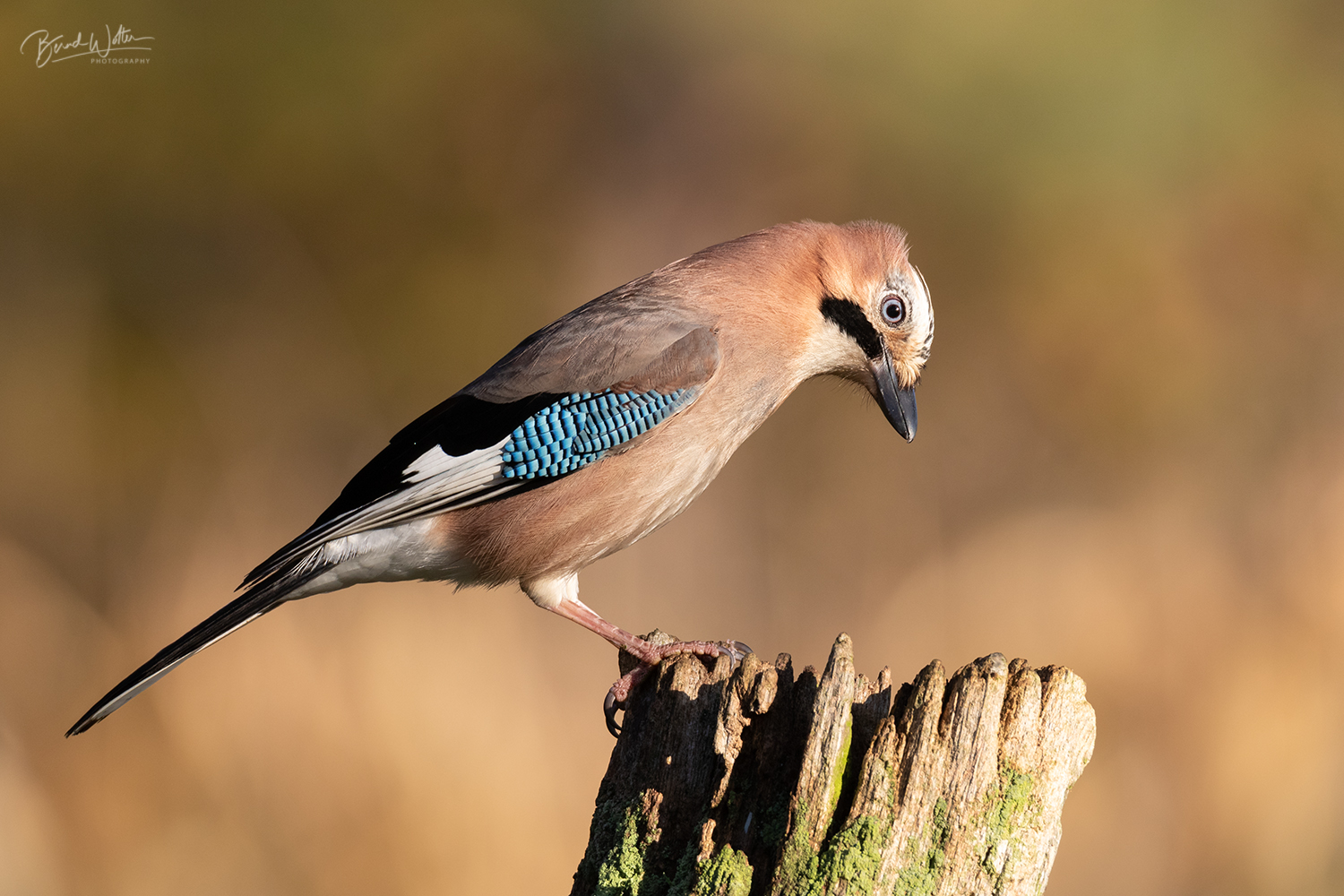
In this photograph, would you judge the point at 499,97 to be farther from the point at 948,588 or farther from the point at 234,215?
the point at 948,588

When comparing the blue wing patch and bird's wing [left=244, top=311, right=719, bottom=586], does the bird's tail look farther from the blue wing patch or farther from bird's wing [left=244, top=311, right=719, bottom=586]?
the blue wing patch

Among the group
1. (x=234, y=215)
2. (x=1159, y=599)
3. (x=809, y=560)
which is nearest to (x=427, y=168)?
(x=234, y=215)

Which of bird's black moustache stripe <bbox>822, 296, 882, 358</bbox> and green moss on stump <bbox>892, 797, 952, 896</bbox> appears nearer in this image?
green moss on stump <bbox>892, 797, 952, 896</bbox>

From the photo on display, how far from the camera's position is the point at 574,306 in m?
9.23

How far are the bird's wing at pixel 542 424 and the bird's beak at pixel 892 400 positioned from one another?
70 centimetres

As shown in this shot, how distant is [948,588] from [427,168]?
5.47 metres

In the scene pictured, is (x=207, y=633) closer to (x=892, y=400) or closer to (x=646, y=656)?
(x=646, y=656)

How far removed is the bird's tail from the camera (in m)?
3.92

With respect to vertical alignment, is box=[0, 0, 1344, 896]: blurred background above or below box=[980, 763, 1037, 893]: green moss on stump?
above

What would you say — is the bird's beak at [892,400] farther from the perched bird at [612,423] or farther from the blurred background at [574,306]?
the blurred background at [574,306]

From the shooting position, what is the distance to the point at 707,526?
9.01 m

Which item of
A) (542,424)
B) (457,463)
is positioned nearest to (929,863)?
(542,424)

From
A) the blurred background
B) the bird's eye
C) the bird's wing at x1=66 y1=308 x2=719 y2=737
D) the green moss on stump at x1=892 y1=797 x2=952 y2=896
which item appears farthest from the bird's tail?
the blurred background

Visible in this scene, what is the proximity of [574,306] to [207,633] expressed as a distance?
562 centimetres
